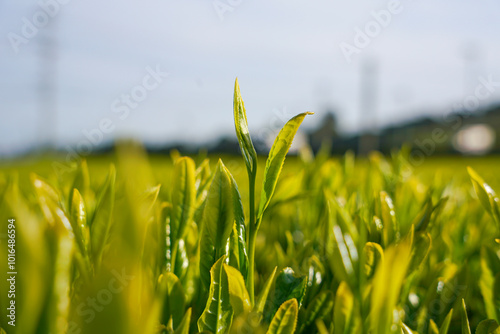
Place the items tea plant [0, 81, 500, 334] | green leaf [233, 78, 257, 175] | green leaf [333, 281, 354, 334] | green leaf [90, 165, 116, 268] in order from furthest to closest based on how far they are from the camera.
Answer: green leaf [90, 165, 116, 268]
green leaf [233, 78, 257, 175]
green leaf [333, 281, 354, 334]
tea plant [0, 81, 500, 334]

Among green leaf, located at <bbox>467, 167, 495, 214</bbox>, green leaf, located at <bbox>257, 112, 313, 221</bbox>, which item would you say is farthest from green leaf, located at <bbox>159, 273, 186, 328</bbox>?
green leaf, located at <bbox>467, 167, 495, 214</bbox>

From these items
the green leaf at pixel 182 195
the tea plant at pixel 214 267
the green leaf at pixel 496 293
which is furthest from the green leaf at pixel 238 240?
the green leaf at pixel 496 293

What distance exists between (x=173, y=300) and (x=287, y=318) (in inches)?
8.4

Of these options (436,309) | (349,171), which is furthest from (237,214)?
(349,171)

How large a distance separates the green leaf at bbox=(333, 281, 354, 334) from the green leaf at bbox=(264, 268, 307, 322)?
0.39ft

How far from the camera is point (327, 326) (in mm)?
701

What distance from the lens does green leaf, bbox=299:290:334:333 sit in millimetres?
658

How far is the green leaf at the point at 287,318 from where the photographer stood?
1.67 feet

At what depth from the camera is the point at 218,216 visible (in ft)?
2.10

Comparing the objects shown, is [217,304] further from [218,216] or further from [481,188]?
[481,188]

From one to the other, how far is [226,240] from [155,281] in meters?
0.15

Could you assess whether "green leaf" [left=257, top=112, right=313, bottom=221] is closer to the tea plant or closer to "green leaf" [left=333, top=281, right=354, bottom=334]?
the tea plant

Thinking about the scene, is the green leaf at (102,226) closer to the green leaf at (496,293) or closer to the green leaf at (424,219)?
the green leaf at (424,219)

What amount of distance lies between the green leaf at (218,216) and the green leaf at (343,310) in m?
0.21
